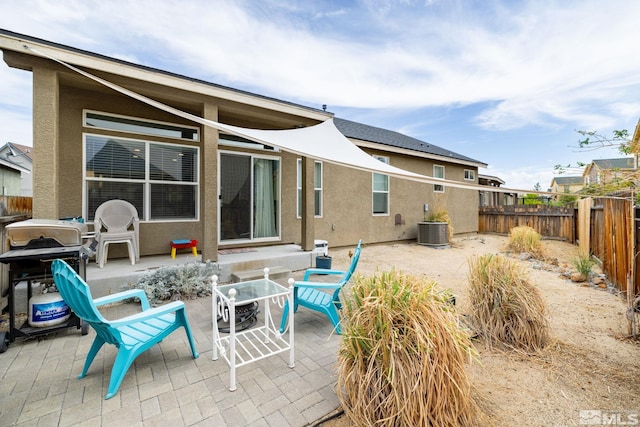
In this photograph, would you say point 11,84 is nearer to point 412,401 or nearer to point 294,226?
point 294,226

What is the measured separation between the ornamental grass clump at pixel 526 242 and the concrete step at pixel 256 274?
7.35 metres

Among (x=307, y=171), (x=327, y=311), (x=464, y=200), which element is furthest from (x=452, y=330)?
(x=464, y=200)

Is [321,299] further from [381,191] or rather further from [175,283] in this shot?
[381,191]

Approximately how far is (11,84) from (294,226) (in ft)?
29.0

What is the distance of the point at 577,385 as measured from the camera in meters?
2.24

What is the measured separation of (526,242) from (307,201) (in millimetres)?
6907

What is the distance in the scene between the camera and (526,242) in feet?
26.6

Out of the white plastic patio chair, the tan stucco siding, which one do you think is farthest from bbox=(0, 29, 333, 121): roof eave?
the tan stucco siding

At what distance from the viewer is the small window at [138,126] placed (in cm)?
493

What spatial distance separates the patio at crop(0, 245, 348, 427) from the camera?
1843mm

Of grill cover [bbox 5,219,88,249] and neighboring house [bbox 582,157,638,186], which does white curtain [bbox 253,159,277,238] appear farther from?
neighboring house [bbox 582,157,638,186]

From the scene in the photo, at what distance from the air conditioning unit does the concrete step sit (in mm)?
6823

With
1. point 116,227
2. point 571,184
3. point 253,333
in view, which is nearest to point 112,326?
point 253,333

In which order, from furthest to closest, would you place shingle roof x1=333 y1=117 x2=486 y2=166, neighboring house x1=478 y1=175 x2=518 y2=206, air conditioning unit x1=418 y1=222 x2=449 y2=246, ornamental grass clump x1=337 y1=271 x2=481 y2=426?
1. neighboring house x1=478 y1=175 x2=518 y2=206
2. air conditioning unit x1=418 y1=222 x2=449 y2=246
3. shingle roof x1=333 y1=117 x2=486 y2=166
4. ornamental grass clump x1=337 y1=271 x2=481 y2=426
